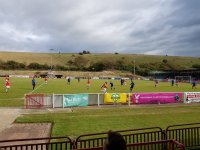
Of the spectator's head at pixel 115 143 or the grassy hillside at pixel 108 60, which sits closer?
the spectator's head at pixel 115 143

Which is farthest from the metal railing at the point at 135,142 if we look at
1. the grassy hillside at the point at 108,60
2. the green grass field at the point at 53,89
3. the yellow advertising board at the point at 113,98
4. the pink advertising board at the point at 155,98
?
the grassy hillside at the point at 108,60

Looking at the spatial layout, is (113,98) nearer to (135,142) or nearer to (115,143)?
(135,142)

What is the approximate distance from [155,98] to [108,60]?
15477 cm

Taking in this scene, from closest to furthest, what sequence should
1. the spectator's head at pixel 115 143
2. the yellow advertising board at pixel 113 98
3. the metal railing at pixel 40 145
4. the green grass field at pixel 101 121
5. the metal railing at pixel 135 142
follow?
the spectator's head at pixel 115 143
the metal railing at pixel 135 142
the metal railing at pixel 40 145
the green grass field at pixel 101 121
the yellow advertising board at pixel 113 98

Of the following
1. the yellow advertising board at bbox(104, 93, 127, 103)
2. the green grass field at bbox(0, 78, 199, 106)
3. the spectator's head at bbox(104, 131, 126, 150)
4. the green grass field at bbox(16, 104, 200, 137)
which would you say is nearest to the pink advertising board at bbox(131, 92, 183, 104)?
the yellow advertising board at bbox(104, 93, 127, 103)

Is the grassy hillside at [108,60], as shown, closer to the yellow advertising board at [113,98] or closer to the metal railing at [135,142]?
the yellow advertising board at [113,98]

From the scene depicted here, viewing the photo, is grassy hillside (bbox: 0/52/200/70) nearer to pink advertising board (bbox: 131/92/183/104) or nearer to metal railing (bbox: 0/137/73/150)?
pink advertising board (bbox: 131/92/183/104)

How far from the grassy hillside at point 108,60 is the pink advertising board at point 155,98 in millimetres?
132752

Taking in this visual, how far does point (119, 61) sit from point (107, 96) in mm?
155259

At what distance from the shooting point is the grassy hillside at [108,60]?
169962mm

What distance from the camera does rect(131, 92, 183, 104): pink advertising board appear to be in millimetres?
29938

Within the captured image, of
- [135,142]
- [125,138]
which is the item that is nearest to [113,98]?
[135,142]

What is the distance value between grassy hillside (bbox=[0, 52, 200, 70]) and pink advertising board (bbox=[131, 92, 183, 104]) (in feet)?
436

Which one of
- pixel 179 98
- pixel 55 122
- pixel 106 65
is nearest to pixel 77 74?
pixel 106 65
